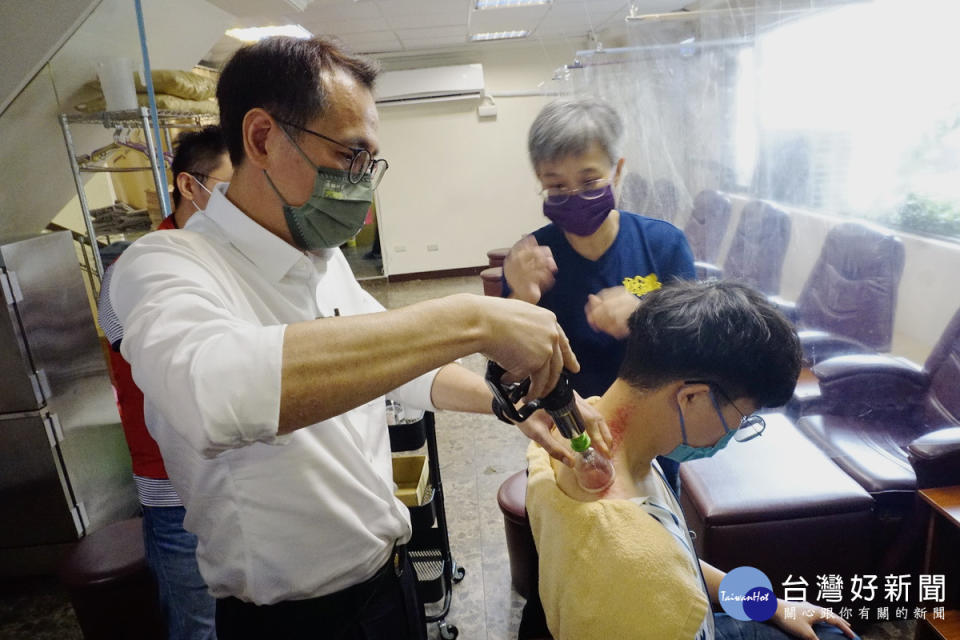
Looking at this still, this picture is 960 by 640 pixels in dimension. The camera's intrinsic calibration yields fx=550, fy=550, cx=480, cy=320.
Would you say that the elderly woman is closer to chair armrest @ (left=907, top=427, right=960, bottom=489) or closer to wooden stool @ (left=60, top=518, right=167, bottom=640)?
chair armrest @ (left=907, top=427, right=960, bottom=489)

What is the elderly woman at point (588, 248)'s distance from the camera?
1.38 meters

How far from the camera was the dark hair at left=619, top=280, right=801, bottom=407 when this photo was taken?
100 cm

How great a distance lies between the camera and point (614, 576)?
0.88 meters

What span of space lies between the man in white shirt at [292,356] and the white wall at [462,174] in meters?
6.12

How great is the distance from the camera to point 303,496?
81 centimetres

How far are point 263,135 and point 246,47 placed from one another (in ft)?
0.47

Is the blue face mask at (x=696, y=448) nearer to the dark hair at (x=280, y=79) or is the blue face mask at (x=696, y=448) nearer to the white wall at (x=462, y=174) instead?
the dark hair at (x=280, y=79)

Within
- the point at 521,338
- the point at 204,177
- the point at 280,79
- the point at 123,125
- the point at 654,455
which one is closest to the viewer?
the point at 521,338

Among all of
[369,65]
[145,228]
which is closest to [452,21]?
[145,228]

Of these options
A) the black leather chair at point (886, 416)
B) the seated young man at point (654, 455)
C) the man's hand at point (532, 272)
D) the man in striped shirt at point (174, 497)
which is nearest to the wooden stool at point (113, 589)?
the man in striped shirt at point (174, 497)

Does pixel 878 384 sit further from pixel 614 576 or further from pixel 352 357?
pixel 352 357

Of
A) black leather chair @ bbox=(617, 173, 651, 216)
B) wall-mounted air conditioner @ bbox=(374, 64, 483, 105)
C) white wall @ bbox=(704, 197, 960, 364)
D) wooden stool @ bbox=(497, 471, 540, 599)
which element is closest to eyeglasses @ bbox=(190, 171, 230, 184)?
wooden stool @ bbox=(497, 471, 540, 599)

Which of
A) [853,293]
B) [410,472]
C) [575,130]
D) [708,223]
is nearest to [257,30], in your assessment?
[708,223]

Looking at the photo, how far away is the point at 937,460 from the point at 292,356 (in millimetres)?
1919
